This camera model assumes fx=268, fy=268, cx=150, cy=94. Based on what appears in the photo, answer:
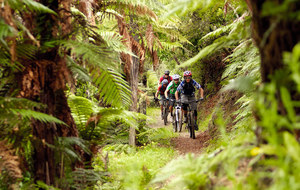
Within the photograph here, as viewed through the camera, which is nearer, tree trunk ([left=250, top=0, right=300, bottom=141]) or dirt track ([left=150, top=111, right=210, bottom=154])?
tree trunk ([left=250, top=0, right=300, bottom=141])

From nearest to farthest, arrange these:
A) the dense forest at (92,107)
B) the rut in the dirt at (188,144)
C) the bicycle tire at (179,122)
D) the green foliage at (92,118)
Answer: the dense forest at (92,107) < the green foliage at (92,118) < the rut in the dirt at (188,144) < the bicycle tire at (179,122)

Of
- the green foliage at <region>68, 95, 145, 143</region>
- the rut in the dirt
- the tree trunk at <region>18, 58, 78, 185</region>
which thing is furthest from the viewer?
the rut in the dirt

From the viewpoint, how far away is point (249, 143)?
1311mm

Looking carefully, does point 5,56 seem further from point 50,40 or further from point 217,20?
point 217,20

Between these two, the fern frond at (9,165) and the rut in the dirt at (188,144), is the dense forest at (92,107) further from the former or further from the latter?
the rut in the dirt at (188,144)

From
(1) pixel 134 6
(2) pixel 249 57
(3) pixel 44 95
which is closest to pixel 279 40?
(3) pixel 44 95

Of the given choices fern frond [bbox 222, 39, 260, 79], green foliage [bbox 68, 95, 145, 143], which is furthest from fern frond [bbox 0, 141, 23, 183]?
fern frond [bbox 222, 39, 260, 79]

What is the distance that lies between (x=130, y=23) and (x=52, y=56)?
7211 millimetres

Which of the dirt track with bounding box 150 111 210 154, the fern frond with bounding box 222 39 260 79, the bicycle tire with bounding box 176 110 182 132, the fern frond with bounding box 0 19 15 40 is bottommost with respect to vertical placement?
the dirt track with bounding box 150 111 210 154

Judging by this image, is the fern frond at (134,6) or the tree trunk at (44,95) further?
the fern frond at (134,6)

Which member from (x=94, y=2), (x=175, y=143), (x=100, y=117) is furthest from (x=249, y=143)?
(x=175, y=143)

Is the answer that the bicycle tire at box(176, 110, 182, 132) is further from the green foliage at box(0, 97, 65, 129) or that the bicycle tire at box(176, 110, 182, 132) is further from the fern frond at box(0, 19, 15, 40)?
the fern frond at box(0, 19, 15, 40)

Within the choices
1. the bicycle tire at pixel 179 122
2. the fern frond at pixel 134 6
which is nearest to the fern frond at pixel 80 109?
the fern frond at pixel 134 6

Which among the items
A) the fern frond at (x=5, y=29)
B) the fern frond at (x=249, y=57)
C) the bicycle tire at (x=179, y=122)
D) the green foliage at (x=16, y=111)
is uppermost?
the fern frond at (x=249, y=57)
